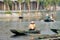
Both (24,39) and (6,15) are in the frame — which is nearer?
(24,39)

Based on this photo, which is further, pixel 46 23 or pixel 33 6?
pixel 33 6

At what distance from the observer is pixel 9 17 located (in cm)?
7444

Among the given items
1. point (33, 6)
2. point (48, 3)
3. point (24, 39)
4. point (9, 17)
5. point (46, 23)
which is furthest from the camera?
point (33, 6)

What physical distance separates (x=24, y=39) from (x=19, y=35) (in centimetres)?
158

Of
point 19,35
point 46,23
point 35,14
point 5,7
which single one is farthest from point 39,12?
point 19,35

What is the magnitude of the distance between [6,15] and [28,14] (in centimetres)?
603

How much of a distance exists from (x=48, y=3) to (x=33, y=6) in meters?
9.54

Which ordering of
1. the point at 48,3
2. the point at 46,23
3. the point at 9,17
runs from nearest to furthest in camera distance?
the point at 46,23, the point at 9,17, the point at 48,3

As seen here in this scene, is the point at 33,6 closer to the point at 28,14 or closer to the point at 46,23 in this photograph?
the point at 28,14

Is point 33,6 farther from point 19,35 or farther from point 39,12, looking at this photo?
point 19,35

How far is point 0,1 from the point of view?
93.4 metres

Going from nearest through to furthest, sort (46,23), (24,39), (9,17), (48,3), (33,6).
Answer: (24,39), (46,23), (9,17), (48,3), (33,6)

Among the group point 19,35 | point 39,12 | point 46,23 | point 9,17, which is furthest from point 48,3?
point 19,35

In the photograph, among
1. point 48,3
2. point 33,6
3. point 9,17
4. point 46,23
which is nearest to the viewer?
point 46,23
